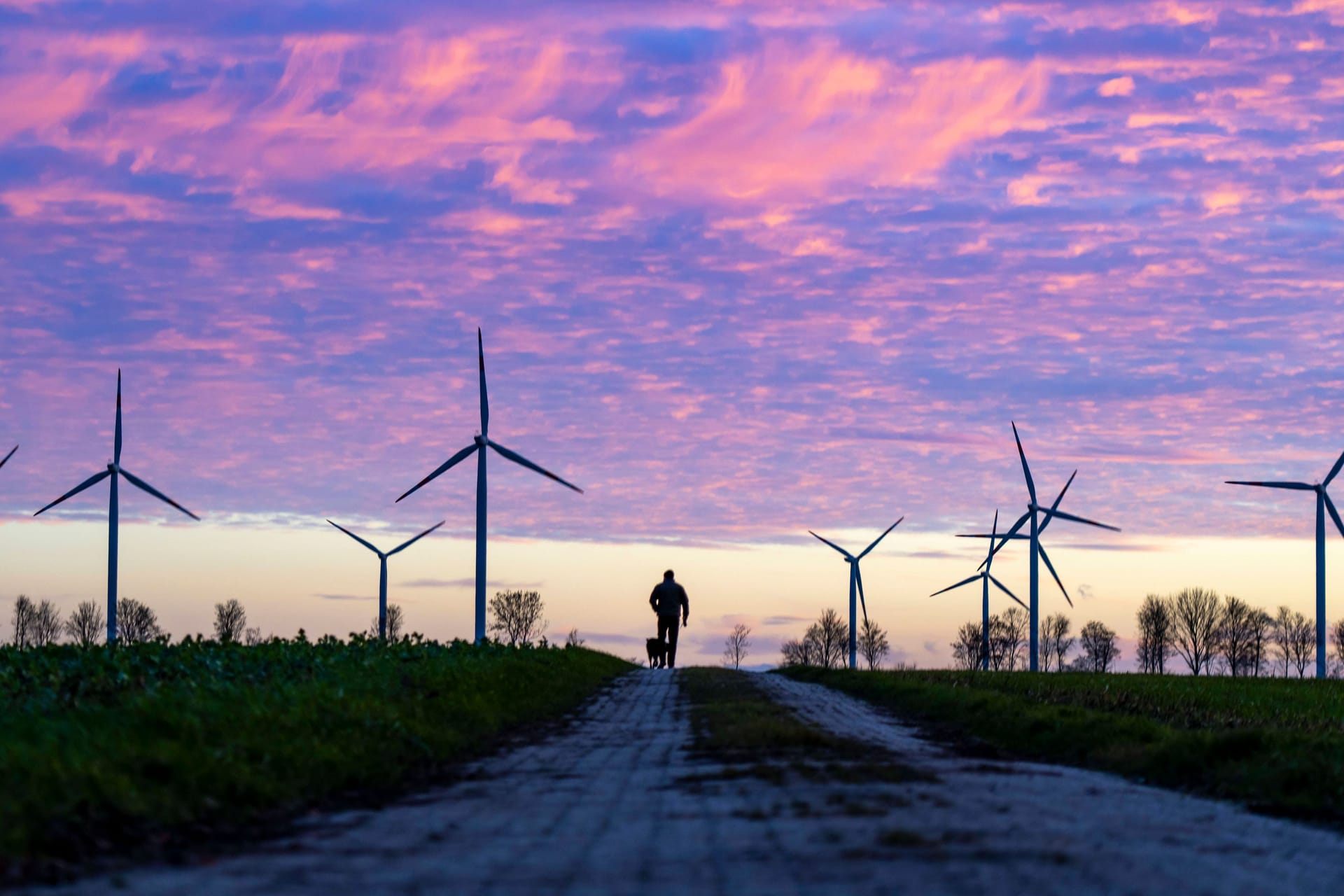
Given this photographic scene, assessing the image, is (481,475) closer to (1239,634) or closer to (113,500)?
(113,500)

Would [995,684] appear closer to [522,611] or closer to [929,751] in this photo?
[929,751]

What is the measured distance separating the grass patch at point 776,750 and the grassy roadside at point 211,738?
10.4 feet

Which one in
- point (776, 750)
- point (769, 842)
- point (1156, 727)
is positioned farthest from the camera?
point (1156, 727)

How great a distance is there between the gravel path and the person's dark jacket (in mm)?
36102

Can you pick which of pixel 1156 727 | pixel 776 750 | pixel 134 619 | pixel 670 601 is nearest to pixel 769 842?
pixel 776 750

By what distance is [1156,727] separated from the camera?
75.0 ft

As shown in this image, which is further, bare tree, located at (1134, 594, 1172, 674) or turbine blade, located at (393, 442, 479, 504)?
bare tree, located at (1134, 594, 1172, 674)

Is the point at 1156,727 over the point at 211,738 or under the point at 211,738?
under

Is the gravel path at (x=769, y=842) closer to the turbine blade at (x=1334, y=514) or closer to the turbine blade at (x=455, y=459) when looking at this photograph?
the turbine blade at (x=455, y=459)

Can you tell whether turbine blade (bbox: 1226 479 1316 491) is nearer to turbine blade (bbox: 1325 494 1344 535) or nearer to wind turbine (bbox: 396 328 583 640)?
turbine blade (bbox: 1325 494 1344 535)

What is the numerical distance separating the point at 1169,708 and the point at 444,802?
20.6 m

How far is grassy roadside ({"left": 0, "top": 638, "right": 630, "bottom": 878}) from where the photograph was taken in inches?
465

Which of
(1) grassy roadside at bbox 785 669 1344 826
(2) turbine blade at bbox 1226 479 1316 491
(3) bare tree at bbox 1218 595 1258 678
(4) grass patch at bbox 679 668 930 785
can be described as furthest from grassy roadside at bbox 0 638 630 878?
(3) bare tree at bbox 1218 595 1258 678

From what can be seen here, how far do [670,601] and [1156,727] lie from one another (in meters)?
31.7
